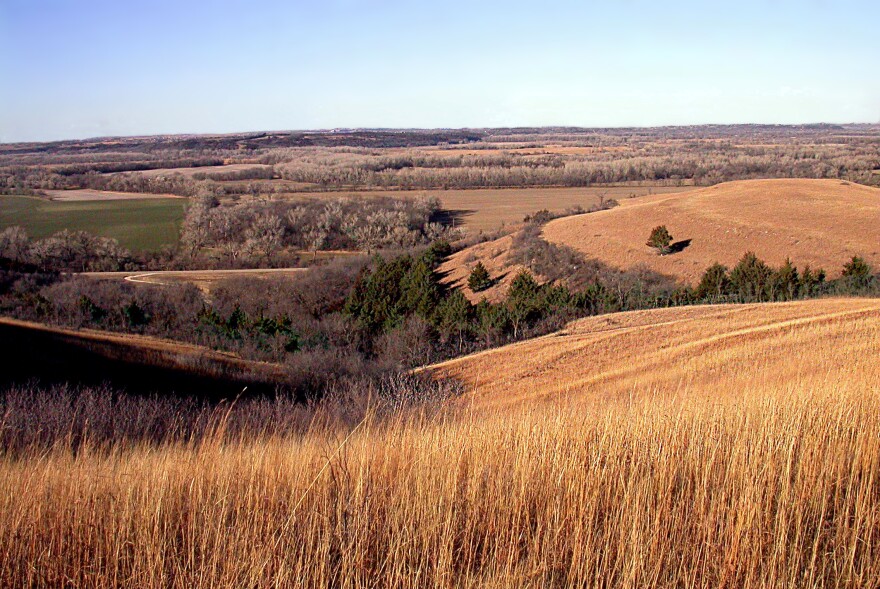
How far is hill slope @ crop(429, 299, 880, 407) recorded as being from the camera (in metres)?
9.04

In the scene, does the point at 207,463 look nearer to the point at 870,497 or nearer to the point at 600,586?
the point at 600,586

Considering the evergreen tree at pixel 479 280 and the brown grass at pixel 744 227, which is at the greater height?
the brown grass at pixel 744 227

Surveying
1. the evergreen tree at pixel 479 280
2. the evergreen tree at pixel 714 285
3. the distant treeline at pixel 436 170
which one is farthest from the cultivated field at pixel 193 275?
the evergreen tree at pixel 714 285

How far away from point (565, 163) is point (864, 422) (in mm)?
116717

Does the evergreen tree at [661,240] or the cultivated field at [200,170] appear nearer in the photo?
the evergreen tree at [661,240]

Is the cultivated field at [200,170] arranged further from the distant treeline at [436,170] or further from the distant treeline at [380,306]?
the distant treeline at [380,306]

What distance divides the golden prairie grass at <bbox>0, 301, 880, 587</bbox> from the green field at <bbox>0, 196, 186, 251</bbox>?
67680 mm

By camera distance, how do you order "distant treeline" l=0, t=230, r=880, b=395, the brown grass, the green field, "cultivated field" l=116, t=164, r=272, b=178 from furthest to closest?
1. "cultivated field" l=116, t=164, r=272, b=178
2. the green field
3. the brown grass
4. "distant treeline" l=0, t=230, r=880, b=395

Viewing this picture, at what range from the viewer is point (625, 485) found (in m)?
3.79

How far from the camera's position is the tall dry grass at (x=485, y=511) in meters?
3.07

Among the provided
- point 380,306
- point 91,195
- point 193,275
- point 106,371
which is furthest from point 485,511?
point 91,195

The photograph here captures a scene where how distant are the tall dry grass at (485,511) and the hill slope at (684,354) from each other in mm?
2637

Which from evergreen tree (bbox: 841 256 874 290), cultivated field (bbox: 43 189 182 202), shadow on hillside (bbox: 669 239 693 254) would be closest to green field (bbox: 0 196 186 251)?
cultivated field (bbox: 43 189 182 202)

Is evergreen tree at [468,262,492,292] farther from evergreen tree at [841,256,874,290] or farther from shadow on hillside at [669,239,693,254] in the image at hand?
evergreen tree at [841,256,874,290]
